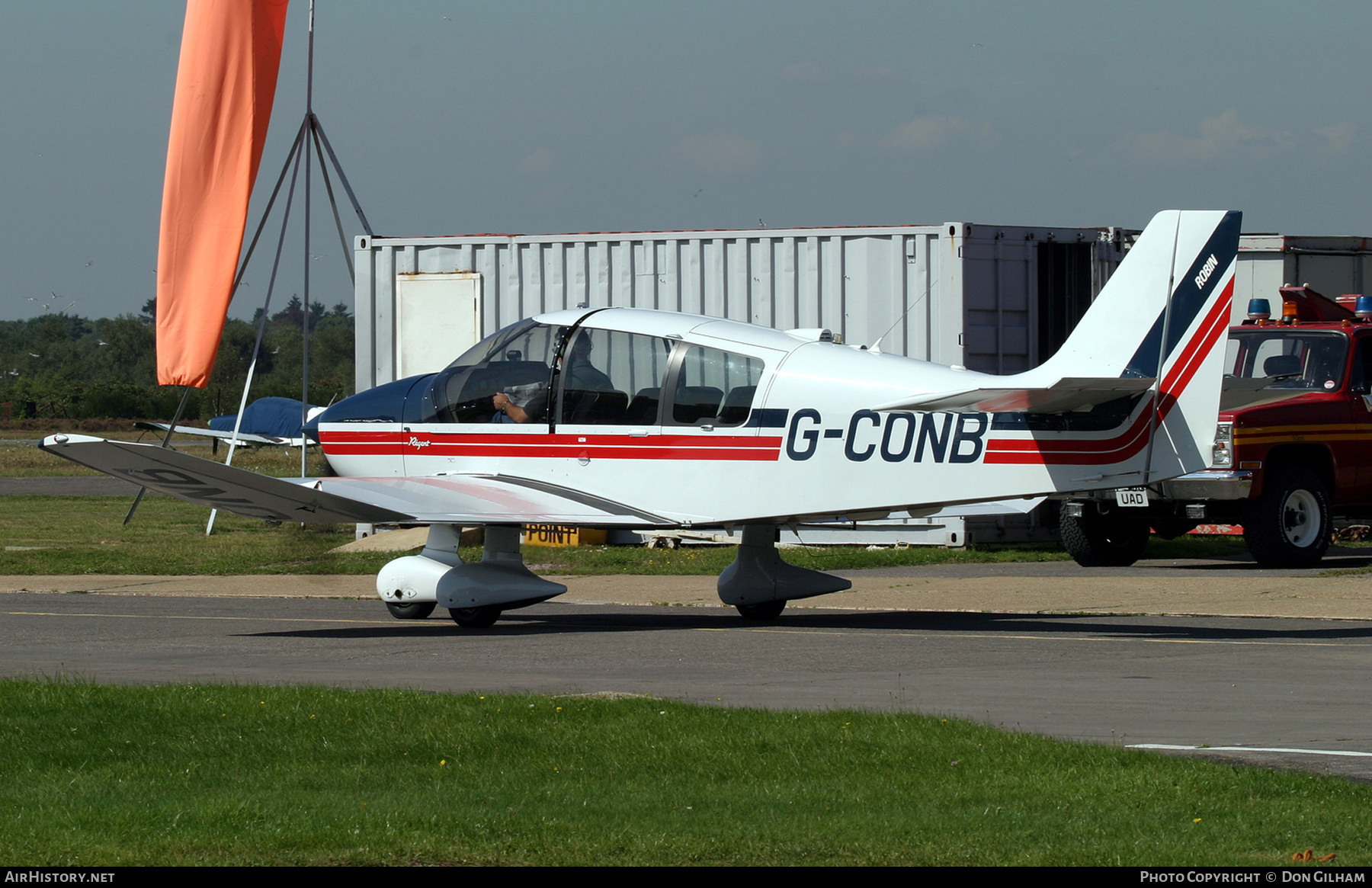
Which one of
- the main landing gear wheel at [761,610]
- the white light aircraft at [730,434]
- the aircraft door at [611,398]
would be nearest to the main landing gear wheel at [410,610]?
the white light aircraft at [730,434]

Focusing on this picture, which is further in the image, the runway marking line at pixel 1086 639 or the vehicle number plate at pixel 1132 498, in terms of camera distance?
the vehicle number plate at pixel 1132 498

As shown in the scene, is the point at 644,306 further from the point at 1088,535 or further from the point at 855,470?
the point at 855,470

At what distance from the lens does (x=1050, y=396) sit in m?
11.8

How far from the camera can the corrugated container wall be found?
2102 centimetres

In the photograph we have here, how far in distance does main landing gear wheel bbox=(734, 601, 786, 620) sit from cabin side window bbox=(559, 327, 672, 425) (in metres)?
2.02

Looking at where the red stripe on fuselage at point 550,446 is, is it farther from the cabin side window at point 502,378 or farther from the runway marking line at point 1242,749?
the runway marking line at point 1242,749

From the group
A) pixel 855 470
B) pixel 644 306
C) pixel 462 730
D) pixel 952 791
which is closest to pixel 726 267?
pixel 644 306

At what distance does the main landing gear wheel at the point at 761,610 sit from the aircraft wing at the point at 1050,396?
3112mm

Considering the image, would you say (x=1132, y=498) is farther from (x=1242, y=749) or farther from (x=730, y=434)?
(x=1242, y=749)

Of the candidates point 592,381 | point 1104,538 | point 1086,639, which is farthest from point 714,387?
point 1104,538

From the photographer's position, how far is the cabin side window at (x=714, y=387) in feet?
43.6

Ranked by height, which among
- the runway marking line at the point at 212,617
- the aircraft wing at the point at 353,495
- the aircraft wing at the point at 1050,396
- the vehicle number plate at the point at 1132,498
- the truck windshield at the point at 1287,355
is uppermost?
the truck windshield at the point at 1287,355

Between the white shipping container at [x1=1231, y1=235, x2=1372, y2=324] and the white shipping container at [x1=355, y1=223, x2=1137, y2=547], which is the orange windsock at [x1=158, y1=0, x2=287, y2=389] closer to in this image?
the white shipping container at [x1=355, y1=223, x2=1137, y2=547]

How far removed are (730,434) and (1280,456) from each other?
8.35m
